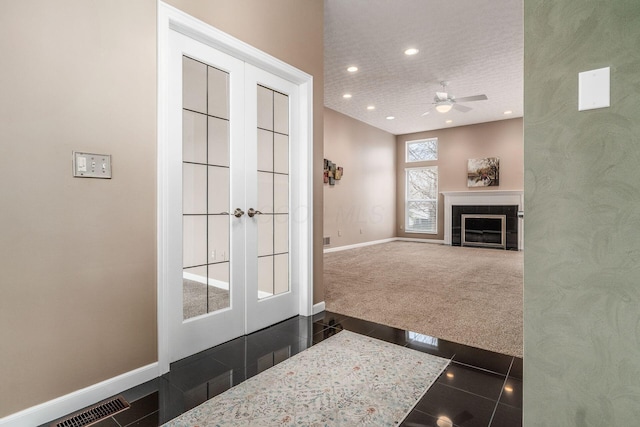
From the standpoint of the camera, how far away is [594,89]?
1.00 meters

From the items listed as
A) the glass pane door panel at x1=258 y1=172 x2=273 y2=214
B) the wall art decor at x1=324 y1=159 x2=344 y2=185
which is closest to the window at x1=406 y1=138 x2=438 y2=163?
the wall art decor at x1=324 y1=159 x2=344 y2=185

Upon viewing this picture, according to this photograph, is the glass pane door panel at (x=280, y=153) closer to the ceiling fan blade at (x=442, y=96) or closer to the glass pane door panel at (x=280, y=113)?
the glass pane door panel at (x=280, y=113)

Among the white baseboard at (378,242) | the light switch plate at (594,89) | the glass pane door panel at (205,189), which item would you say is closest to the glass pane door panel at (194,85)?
the glass pane door panel at (205,189)

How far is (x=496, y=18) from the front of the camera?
12.0 feet

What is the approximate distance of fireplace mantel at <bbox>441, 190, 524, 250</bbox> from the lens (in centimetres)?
755

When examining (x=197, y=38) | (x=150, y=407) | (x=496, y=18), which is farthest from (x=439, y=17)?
(x=150, y=407)

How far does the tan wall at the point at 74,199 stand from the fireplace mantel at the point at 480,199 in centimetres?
755

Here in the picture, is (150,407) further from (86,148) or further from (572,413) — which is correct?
(572,413)

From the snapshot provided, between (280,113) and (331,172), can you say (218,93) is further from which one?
(331,172)

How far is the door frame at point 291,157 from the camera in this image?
1.96 m

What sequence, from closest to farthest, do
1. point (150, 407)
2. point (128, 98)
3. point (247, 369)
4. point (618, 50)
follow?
point (618, 50), point (150, 407), point (128, 98), point (247, 369)

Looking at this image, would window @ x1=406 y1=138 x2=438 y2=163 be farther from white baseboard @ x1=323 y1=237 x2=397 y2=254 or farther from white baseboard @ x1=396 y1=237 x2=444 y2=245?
white baseboard @ x1=323 y1=237 x2=397 y2=254

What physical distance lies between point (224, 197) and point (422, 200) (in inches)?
305

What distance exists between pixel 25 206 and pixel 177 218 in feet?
2.45
